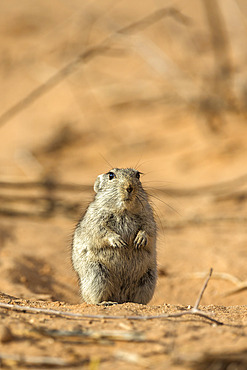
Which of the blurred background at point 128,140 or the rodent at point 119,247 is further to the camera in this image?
the blurred background at point 128,140

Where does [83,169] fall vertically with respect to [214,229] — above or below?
above

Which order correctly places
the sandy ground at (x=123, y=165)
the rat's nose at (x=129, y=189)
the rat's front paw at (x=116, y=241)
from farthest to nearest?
the rat's nose at (x=129, y=189)
the rat's front paw at (x=116, y=241)
the sandy ground at (x=123, y=165)

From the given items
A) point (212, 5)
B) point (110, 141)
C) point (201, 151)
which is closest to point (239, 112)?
point (201, 151)

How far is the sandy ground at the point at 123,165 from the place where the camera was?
9.76 feet

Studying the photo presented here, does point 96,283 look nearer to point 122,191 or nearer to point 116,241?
point 116,241

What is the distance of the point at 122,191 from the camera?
4496 millimetres

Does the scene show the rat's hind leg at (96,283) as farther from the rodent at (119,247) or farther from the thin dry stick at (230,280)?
the thin dry stick at (230,280)

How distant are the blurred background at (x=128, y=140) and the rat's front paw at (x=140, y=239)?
117 cm

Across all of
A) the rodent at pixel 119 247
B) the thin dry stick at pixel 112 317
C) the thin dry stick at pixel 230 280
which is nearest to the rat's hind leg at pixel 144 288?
the rodent at pixel 119 247

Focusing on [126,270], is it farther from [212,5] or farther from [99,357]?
[212,5]

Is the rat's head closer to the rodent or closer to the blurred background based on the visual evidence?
the rodent

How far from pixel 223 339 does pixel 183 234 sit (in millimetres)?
4879

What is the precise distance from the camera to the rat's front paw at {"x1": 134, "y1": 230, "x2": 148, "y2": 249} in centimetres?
441

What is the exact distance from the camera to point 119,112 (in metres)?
13.2
